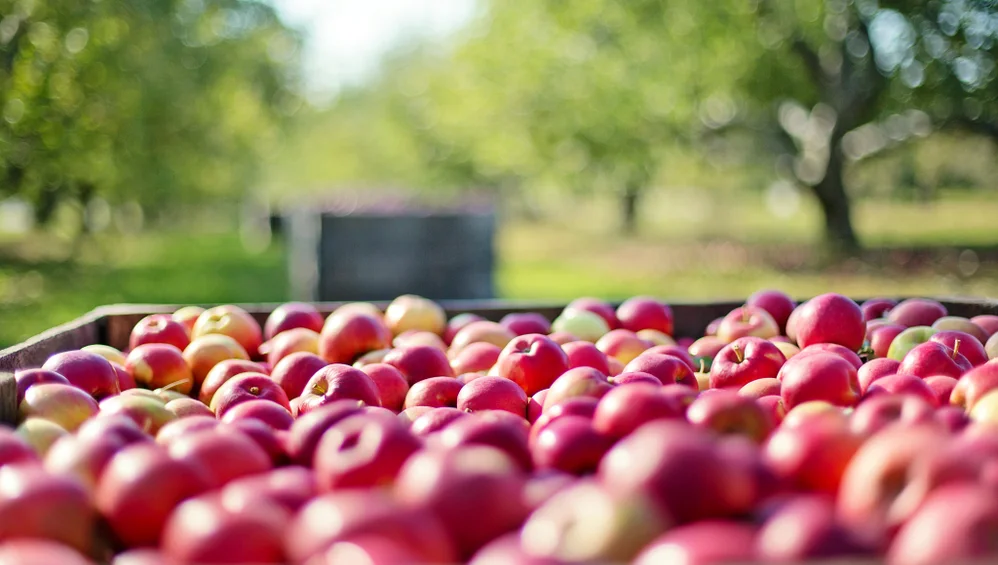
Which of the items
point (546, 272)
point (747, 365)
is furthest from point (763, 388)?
point (546, 272)

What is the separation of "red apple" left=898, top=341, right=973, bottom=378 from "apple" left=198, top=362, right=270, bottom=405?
197cm

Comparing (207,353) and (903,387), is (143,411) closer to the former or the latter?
(207,353)

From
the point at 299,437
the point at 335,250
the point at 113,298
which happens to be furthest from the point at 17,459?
the point at 113,298

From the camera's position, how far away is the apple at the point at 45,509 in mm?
1519

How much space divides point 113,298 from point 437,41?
147 feet

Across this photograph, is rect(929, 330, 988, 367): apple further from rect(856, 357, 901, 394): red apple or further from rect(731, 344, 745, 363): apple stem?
rect(731, 344, 745, 363): apple stem

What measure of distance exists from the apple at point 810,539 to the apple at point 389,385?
1.70 meters

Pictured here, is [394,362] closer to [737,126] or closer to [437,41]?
[737,126]

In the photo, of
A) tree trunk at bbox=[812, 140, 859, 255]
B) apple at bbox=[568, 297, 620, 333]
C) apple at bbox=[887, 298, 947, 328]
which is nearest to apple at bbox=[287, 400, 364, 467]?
apple at bbox=[568, 297, 620, 333]

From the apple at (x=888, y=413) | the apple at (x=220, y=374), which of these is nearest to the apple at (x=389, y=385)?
the apple at (x=220, y=374)

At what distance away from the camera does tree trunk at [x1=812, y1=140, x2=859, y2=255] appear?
17.4 m

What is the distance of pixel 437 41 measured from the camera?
5678cm

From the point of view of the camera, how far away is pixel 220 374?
308 centimetres

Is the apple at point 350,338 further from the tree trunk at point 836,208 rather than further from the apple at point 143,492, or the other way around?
the tree trunk at point 836,208
